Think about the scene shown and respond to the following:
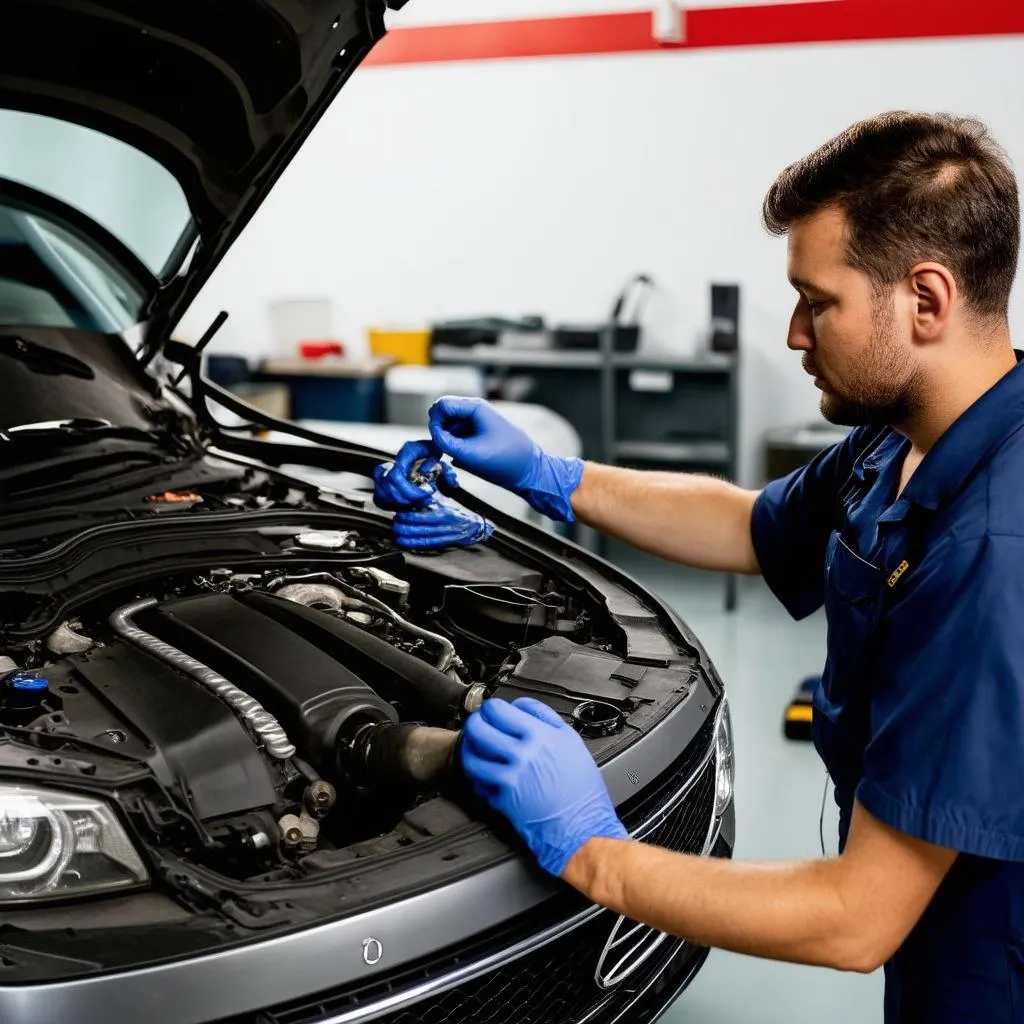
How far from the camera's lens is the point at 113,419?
8.23 feet

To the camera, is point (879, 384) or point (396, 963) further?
point (879, 384)

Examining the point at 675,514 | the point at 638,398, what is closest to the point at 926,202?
the point at 675,514

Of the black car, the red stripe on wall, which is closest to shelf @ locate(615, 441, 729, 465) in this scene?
the red stripe on wall

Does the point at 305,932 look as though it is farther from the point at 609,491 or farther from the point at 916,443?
the point at 609,491

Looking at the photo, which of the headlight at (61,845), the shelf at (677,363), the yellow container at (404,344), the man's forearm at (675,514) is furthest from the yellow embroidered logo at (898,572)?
the yellow container at (404,344)

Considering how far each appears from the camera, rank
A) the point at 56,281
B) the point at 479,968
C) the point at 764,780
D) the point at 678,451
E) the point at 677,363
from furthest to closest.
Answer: the point at 678,451
the point at 677,363
the point at 764,780
the point at 56,281
the point at 479,968

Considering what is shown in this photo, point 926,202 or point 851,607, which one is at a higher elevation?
point 926,202

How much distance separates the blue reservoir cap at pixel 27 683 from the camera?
161 cm

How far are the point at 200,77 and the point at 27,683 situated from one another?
1.22 meters

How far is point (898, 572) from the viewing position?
5.01 feet

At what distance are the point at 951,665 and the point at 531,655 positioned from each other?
0.75 meters

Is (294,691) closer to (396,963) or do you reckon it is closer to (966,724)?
(396,963)

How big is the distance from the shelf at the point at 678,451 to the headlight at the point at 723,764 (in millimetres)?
3401

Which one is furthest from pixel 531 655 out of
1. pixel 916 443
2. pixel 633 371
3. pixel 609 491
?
pixel 633 371
